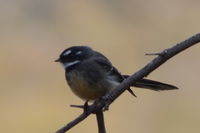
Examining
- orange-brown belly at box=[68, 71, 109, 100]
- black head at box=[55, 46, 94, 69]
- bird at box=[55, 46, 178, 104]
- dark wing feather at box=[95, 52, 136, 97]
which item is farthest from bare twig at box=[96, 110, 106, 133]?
black head at box=[55, 46, 94, 69]

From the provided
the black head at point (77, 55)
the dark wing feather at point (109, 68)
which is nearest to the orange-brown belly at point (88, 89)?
the dark wing feather at point (109, 68)

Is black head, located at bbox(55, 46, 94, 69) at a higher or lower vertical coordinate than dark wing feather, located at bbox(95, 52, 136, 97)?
higher

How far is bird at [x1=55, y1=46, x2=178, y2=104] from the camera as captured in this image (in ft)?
15.8

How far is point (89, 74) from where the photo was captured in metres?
4.95

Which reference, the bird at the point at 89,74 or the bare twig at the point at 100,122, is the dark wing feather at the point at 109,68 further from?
the bare twig at the point at 100,122

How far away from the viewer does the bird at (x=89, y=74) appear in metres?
4.82

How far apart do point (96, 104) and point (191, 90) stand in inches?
261

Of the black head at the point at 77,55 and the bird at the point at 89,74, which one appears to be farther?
the black head at the point at 77,55

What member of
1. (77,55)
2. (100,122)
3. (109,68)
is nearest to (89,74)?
(109,68)

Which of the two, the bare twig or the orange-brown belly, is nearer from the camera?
the bare twig

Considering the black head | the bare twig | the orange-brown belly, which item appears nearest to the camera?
the bare twig

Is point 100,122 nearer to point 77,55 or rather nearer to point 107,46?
point 77,55

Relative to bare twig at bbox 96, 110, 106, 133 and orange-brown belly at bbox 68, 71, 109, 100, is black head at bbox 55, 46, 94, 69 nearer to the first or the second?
orange-brown belly at bbox 68, 71, 109, 100

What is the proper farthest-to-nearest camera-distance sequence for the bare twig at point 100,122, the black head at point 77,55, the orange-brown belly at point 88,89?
the black head at point 77,55
the orange-brown belly at point 88,89
the bare twig at point 100,122
